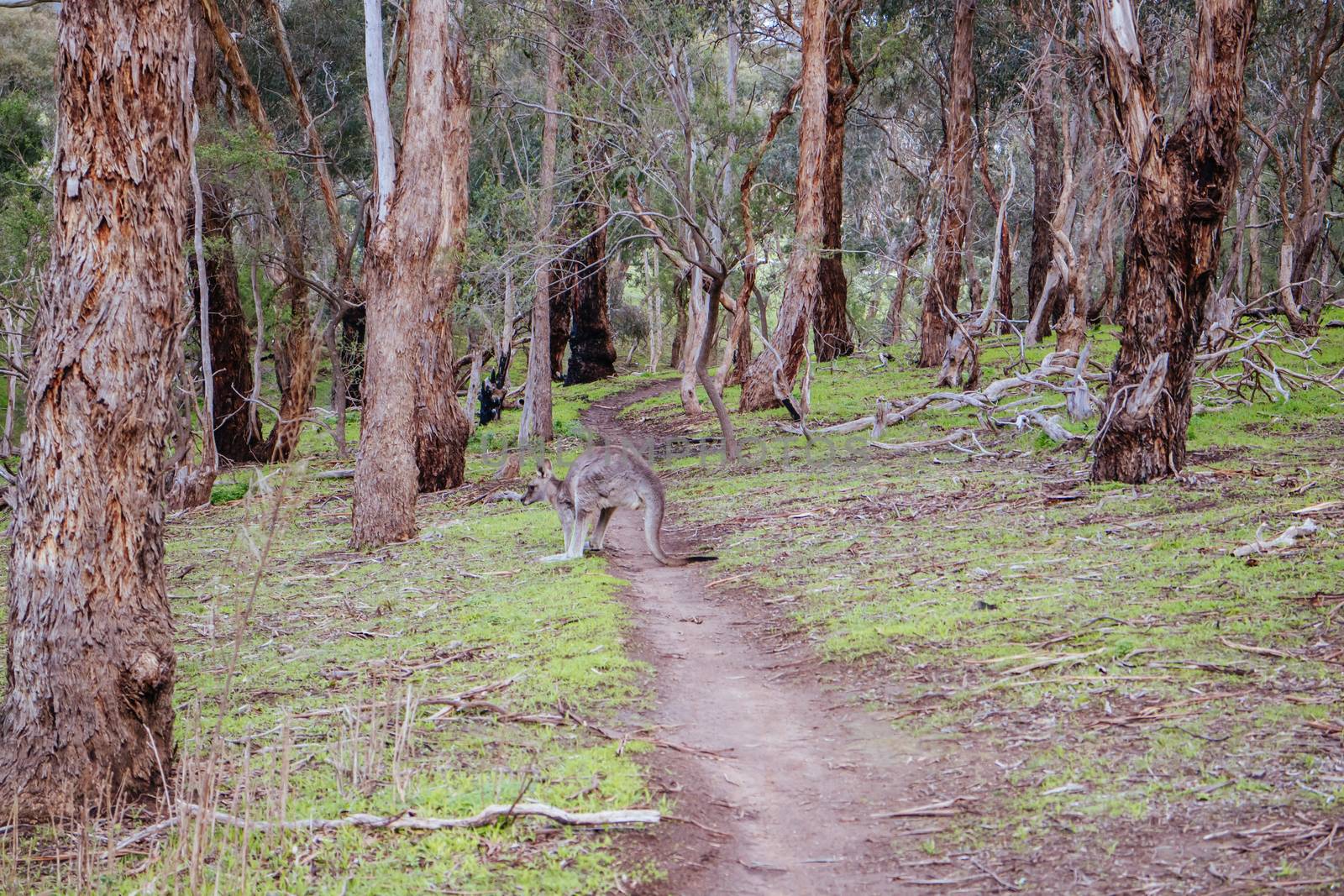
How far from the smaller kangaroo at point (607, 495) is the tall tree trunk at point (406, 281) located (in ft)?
9.00

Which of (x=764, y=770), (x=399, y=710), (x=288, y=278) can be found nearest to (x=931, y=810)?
(x=764, y=770)

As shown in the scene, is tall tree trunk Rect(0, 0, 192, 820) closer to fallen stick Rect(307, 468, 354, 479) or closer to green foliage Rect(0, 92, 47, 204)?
fallen stick Rect(307, 468, 354, 479)

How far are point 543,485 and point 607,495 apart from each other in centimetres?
132

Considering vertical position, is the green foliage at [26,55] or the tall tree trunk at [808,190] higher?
the green foliage at [26,55]

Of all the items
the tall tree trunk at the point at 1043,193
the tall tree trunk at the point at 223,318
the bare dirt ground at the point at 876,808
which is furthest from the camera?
the tall tree trunk at the point at 1043,193

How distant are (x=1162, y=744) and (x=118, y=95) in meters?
5.95

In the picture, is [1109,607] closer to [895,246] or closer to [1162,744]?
[1162,744]

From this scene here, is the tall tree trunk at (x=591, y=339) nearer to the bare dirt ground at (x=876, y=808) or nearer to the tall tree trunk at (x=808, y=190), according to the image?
the tall tree trunk at (x=808, y=190)

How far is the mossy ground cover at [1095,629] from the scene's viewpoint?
497 centimetres

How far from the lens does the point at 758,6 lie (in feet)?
89.5

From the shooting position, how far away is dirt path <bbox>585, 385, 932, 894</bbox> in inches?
198

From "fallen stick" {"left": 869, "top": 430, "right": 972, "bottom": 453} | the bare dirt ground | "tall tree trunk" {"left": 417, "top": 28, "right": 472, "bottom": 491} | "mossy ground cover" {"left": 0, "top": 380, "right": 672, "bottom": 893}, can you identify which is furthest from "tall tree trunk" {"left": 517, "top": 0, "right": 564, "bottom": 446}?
the bare dirt ground

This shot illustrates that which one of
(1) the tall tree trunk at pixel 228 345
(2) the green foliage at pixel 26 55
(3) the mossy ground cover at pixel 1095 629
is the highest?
(2) the green foliage at pixel 26 55

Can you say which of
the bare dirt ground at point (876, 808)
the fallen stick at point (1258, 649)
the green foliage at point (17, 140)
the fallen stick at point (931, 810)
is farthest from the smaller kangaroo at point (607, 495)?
the green foliage at point (17, 140)
